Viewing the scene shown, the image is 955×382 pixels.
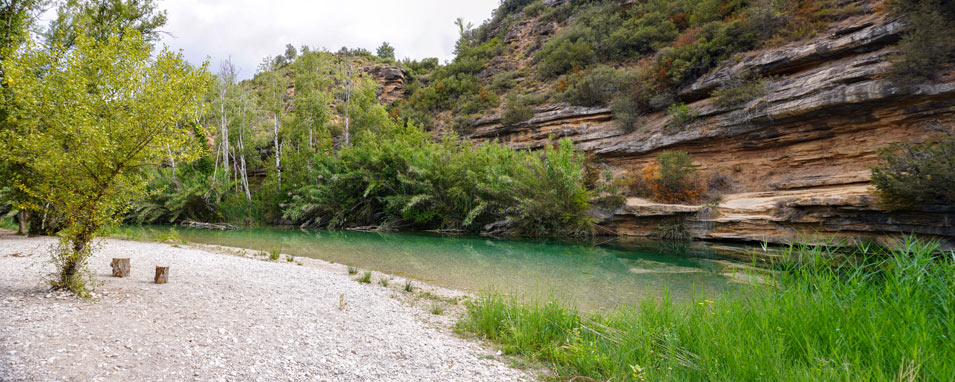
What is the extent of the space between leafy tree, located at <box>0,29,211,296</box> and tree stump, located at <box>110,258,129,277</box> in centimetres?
103

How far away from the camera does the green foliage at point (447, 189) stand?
14867 mm

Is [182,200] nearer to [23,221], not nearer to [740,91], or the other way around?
[23,221]

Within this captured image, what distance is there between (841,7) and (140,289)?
82.0 feet

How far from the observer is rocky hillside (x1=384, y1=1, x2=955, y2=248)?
1020 centimetres

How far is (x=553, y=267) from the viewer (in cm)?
870

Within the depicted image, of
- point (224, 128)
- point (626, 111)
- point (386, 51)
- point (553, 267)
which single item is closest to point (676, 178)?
point (626, 111)

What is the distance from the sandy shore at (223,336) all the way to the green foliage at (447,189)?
10.4 m

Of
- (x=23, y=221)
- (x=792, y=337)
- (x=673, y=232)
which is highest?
(x=23, y=221)

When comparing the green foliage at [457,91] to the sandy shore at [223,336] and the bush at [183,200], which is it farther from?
the sandy shore at [223,336]

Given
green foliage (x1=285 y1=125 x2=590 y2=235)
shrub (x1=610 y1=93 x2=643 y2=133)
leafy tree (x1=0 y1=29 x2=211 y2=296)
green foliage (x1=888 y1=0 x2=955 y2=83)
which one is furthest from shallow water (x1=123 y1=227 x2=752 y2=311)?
shrub (x1=610 y1=93 x2=643 y2=133)

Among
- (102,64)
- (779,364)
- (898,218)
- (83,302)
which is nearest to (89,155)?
(102,64)

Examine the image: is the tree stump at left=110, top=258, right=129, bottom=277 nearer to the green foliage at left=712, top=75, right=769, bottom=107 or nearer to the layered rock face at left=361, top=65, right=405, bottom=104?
the green foliage at left=712, top=75, right=769, bottom=107

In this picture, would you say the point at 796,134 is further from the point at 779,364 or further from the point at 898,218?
the point at 779,364

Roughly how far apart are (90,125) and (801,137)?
64.6 feet
